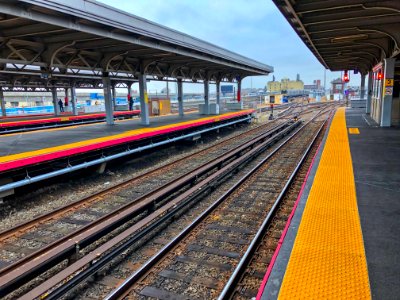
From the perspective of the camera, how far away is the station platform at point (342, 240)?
314cm

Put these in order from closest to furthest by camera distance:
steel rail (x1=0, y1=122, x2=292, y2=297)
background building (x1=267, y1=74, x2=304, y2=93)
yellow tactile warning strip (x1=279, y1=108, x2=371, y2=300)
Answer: yellow tactile warning strip (x1=279, y1=108, x2=371, y2=300) → steel rail (x1=0, y1=122, x2=292, y2=297) → background building (x1=267, y1=74, x2=304, y2=93)

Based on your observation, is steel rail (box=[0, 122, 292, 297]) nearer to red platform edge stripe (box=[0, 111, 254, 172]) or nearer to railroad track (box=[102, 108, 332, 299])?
railroad track (box=[102, 108, 332, 299])

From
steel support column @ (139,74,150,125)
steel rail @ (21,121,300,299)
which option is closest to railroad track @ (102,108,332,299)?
steel rail @ (21,121,300,299)

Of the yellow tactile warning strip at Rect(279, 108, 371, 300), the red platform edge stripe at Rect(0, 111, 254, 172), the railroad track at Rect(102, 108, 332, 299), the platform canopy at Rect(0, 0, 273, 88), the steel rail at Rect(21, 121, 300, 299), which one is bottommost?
the railroad track at Rect(102, 108, 332, 299)

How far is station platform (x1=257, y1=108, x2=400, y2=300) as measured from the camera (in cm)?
314

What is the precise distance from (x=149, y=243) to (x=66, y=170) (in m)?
4.23

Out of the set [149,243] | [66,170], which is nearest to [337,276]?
[149,243]

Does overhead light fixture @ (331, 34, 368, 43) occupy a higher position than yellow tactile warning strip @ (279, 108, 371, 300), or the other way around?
overhead light fixture @ (331, 34, 368, 43)

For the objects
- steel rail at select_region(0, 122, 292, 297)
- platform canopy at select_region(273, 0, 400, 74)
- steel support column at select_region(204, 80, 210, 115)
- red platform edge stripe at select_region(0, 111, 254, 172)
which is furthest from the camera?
steel support column at select_region(204, 80, 210, 115)

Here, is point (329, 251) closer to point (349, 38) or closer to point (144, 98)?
point (349, 38)

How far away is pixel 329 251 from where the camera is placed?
12.7 ft

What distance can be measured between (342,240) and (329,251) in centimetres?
39

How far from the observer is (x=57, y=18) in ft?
27.0

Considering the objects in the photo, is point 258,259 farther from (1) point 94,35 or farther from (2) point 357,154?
(1) point 94,35
